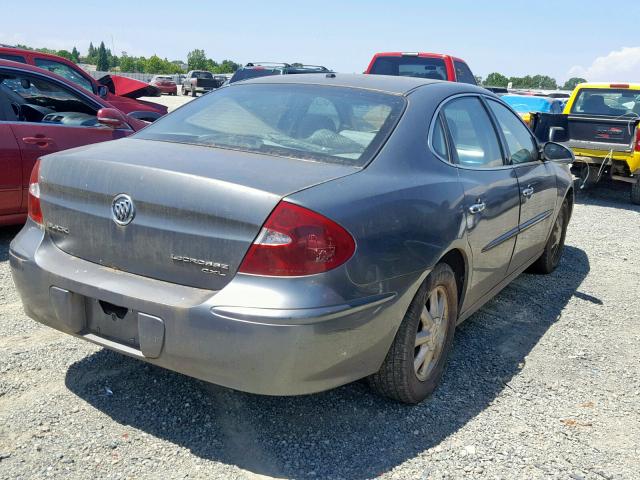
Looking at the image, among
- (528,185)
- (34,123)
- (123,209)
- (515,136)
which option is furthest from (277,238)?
(34,123)

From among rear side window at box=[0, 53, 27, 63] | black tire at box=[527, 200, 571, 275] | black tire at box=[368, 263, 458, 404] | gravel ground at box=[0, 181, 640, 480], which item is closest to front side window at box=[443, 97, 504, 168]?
black tire at box=[368, 263, 458, 404]

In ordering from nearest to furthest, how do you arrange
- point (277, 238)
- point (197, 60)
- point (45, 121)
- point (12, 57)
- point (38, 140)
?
point (277, 238) < point (38, 140) < point (45, 121) < point (12, 57) < point (197, 60)

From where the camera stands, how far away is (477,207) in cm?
334

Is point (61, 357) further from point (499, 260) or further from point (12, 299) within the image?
point (499, 260)

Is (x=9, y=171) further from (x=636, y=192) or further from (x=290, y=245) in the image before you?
(x=636, y=192)

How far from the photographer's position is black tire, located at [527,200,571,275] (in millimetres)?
5352

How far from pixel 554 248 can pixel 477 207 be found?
2.55 meters

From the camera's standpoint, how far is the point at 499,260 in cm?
386

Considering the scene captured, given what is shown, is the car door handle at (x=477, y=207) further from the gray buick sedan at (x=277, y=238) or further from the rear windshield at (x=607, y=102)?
the rear windshield at (x=607, y=102)

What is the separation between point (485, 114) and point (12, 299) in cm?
328

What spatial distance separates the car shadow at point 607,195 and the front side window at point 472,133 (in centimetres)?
653

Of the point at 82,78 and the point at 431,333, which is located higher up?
the point at 82,78

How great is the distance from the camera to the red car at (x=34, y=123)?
16.7 feet

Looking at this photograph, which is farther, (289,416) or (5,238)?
(5,238)
